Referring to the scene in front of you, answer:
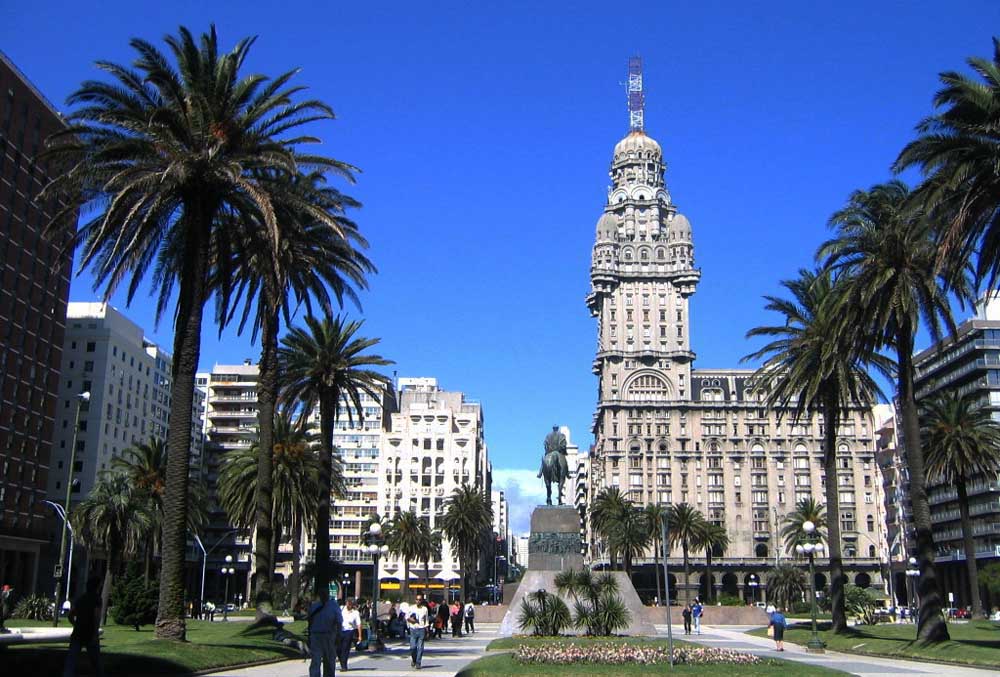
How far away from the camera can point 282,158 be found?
97.0 feet

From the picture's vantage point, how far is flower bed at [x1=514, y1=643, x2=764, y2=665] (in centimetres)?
2523

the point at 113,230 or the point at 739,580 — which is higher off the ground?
the point at 113,230

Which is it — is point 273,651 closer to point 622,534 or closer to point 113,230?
point 113,230

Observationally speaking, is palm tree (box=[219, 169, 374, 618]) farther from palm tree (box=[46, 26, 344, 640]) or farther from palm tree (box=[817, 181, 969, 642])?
palm tree (box=[817, 181, 969, 642])

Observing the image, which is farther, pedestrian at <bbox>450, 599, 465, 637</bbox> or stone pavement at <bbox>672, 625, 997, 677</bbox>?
pedestrian at <bbox>450, 599, 465, 637</bbox>

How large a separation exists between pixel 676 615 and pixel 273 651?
188ft

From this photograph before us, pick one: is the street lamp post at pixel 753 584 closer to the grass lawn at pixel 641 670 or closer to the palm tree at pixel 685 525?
the palm tree at pixel 685 525

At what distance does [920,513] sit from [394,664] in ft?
71.2

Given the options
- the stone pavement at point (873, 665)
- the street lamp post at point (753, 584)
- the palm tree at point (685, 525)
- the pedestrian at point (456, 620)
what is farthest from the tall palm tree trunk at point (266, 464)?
the street lamp post at point (753, 584)

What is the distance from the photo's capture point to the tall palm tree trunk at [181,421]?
2741 cm

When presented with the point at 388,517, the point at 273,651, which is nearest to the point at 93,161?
the point at 273,651

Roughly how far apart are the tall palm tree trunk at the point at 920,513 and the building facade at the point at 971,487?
6115 cm

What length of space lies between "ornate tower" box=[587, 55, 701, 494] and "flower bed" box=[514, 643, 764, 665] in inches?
4214

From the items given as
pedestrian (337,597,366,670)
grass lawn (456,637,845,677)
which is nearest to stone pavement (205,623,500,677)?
pedestrian (337,597,366,670)
